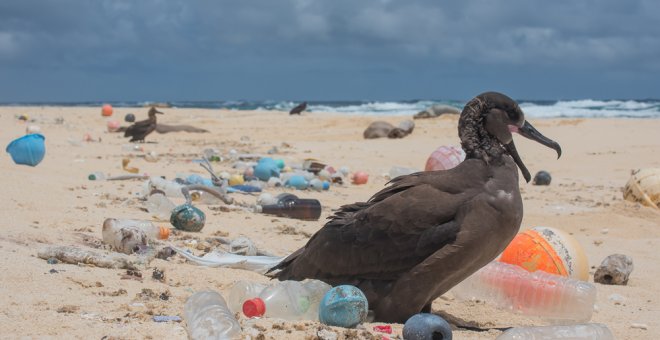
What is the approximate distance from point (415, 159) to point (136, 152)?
5.48 meters

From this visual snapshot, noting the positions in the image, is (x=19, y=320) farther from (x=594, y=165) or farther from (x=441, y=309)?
(x=594, y=165)

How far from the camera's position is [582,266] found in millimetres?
5500

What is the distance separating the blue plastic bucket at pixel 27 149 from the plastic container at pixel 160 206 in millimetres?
3137

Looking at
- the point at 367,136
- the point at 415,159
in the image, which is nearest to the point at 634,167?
the point at 415,159

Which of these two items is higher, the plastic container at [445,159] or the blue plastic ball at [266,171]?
the plastic container at [445,159]

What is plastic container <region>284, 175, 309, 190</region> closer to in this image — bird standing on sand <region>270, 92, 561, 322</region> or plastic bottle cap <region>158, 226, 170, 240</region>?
plastic bottle cap <region>158, 226, 170, 240</region>

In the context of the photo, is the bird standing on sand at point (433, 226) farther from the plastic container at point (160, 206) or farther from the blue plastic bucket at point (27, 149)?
the blue plastic bucket at point (27, 149)

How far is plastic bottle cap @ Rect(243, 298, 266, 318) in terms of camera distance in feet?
12.4

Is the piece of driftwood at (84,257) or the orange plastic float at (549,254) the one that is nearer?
the piece of driftwood at (84,257)

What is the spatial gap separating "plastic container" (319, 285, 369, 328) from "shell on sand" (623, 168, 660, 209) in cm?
644

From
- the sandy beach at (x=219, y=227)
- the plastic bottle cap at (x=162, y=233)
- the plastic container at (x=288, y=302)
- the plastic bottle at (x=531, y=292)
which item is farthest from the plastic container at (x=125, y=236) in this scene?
the plastic bottle at (x=531, y=292)

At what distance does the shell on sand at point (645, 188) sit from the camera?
9.10m

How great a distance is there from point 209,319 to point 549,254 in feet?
9.53

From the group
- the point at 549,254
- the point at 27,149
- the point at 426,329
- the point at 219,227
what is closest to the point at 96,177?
the point at 27,149
